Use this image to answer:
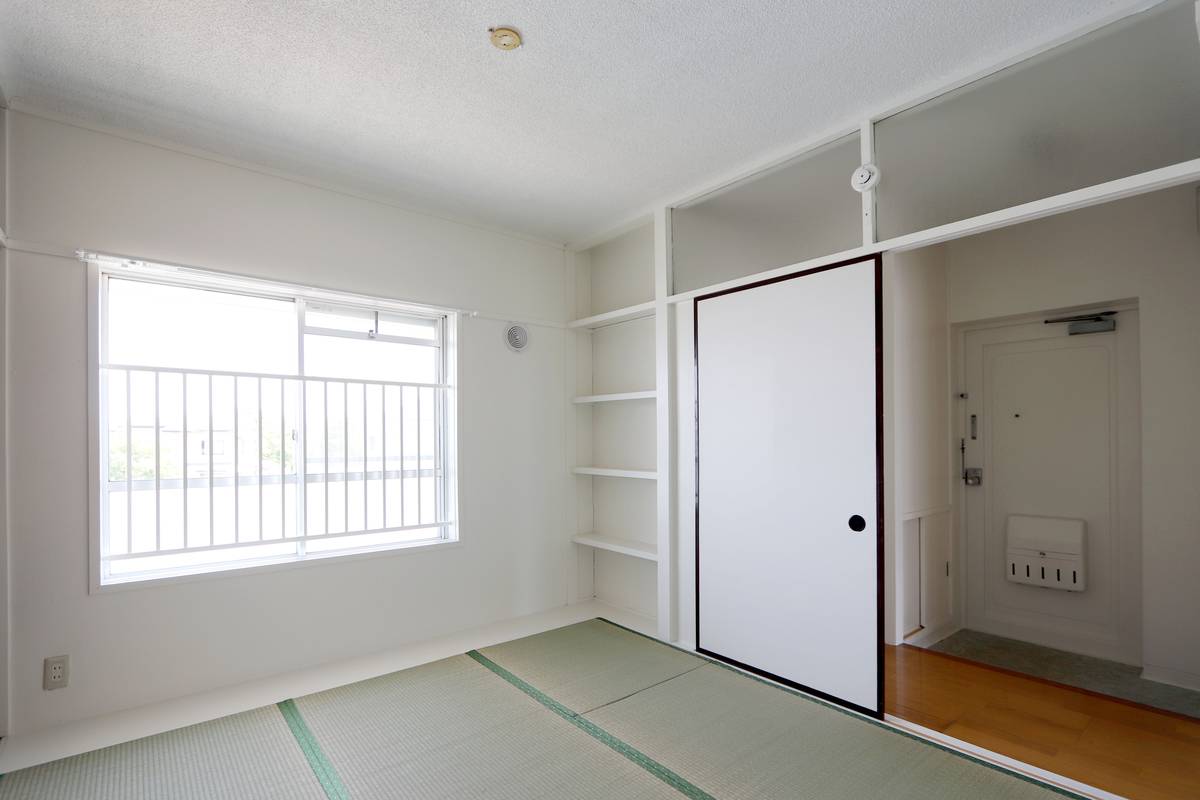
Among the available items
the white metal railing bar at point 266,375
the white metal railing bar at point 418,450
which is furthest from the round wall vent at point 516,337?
the white metal railing bar at point 418,450

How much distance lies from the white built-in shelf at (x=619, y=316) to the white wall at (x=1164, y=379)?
99.2 inches

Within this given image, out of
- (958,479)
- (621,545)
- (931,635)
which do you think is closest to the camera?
(931,635)

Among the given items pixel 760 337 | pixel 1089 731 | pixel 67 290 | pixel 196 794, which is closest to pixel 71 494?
pixel 67 290

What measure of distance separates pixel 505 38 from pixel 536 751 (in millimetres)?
2706

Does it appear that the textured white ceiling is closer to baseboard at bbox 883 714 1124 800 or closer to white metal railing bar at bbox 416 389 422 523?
white metal railing bar at bbox 416 389 422 523

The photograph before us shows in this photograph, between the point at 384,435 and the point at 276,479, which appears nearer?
the point at 276,479

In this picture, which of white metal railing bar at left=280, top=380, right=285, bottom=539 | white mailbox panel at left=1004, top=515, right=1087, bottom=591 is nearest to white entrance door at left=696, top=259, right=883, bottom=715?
white mailbox panel at left=1004, top=515, right=1087, bottom=591

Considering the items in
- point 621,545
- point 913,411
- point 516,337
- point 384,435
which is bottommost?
point 621,545

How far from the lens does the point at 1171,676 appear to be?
301 centimetres

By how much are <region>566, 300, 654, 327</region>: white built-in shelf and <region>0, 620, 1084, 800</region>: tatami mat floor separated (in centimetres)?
214

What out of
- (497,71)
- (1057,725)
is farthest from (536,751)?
(497,71)

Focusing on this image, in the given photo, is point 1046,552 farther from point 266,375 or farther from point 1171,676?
point 266,375

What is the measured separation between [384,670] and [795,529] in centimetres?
227

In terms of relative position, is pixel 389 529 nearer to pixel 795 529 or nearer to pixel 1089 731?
pixel 795 529
